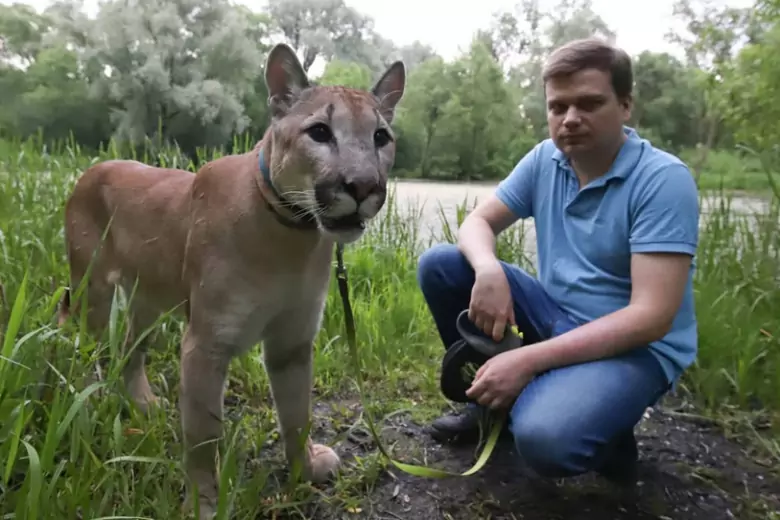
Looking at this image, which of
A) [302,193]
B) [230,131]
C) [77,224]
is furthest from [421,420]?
[230,131]

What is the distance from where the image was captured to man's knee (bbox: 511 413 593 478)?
127cm

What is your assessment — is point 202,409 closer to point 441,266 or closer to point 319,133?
point 319,133

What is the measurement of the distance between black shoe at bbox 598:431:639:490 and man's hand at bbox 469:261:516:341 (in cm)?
37

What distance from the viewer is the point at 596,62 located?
142 centimetres

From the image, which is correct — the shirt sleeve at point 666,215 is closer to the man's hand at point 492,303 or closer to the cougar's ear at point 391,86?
the man's hand at point 492,303

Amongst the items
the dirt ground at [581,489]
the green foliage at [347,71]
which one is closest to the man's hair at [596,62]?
the dirt ground at [581,489]

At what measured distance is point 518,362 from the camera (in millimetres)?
1314

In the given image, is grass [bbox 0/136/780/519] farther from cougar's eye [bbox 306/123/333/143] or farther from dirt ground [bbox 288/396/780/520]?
cougar's eye [bbox 306/123/333/143]

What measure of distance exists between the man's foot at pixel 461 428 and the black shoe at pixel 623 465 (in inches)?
12.3

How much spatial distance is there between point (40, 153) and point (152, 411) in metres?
2.39

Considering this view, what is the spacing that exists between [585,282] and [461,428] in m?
0.51

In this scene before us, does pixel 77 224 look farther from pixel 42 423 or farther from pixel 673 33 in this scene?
pixel 673 33

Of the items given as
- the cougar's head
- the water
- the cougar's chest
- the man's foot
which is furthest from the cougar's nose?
the water

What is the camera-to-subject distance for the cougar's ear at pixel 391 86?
1.41 metres
